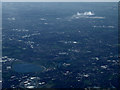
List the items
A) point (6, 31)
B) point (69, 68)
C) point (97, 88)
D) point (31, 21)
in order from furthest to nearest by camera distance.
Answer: point (31, 21), point (6, 31), point (69, 68), point (97, 88)

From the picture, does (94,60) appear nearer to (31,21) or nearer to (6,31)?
(6,31)

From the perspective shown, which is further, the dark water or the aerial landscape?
the dark water

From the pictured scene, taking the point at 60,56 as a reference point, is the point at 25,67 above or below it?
below

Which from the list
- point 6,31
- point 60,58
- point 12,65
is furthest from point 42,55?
point 6,31


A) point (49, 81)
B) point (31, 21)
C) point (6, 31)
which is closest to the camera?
point (49, 81)

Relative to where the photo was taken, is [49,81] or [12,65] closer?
[49,81]

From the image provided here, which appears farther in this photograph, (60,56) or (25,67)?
(60,56)

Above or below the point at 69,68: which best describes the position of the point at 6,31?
above

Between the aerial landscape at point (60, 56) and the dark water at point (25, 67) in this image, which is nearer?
the aerial landscape at point (60, 56)
